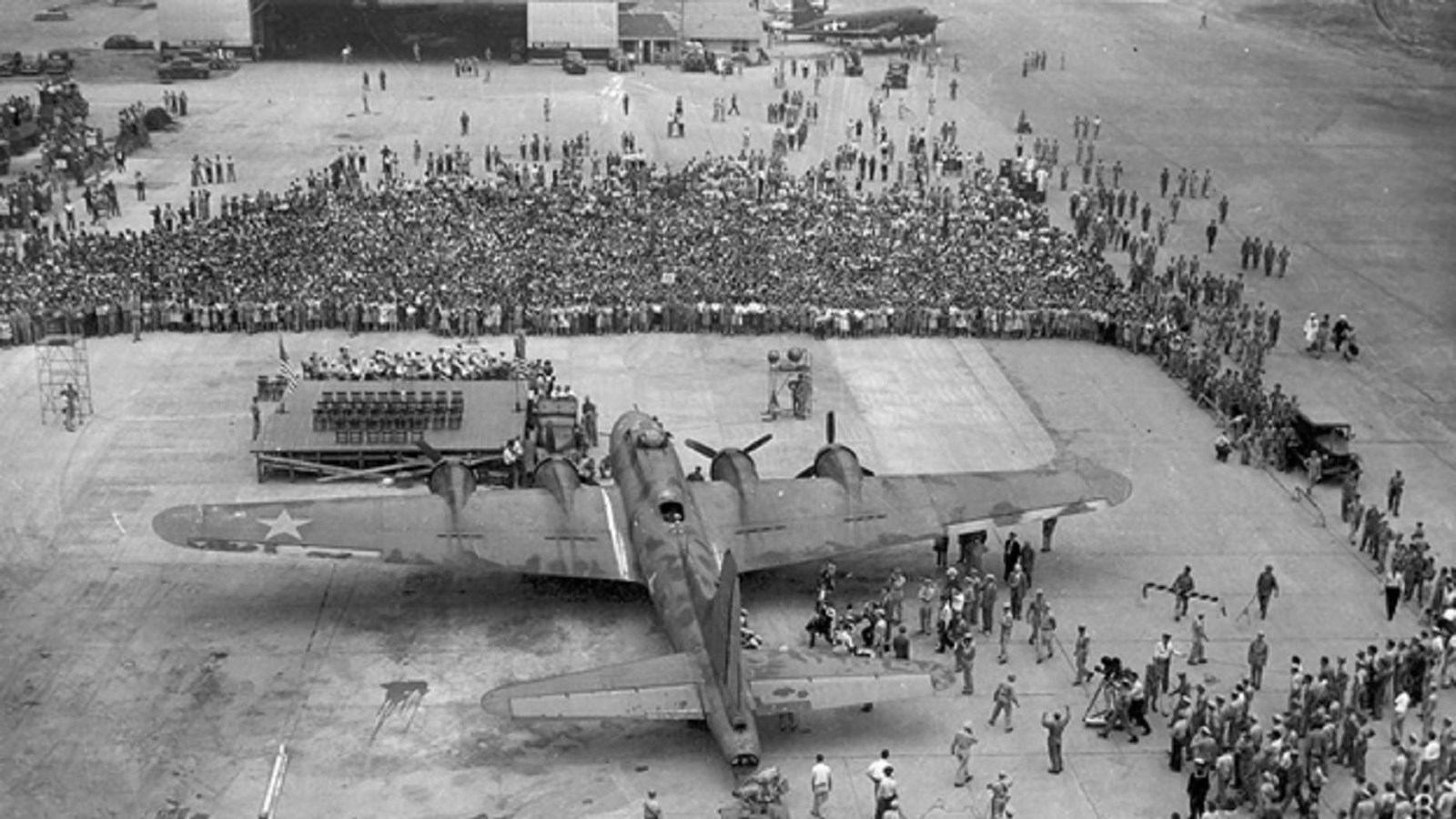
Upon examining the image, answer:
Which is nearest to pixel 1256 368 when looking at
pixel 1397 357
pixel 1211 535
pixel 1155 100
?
pixel 1397 357

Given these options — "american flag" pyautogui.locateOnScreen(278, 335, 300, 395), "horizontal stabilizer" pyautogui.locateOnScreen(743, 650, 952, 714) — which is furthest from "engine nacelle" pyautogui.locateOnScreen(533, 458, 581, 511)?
"american flag" pyautogui.locateOnScreen(278, 335, 300, 395)

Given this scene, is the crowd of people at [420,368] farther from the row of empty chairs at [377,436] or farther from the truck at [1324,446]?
the truck at [1324,446]

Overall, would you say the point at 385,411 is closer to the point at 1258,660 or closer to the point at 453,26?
the point at 1258,660

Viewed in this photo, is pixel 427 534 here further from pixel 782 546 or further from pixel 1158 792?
pixel 1158 792

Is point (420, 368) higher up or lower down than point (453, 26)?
lower down

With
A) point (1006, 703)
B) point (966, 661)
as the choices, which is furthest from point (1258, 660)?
point (966, 661)

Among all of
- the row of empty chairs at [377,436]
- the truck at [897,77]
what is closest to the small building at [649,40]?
the truck at [897,77]

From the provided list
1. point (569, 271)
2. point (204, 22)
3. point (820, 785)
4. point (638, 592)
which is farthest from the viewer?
point (204, 22)
